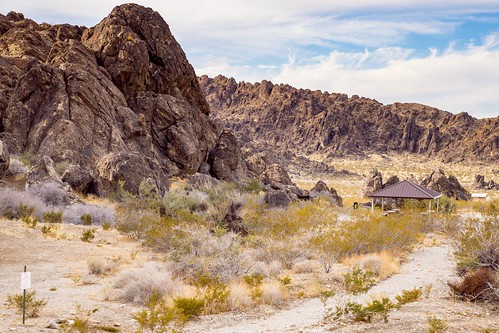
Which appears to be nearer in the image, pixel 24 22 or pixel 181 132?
pixel 181 132

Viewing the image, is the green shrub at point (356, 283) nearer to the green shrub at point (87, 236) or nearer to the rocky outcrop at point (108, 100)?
the green shrub at point (87, 236)

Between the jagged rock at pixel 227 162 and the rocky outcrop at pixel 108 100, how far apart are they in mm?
902

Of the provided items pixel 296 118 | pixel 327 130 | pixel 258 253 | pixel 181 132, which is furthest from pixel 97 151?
pixel 296 118

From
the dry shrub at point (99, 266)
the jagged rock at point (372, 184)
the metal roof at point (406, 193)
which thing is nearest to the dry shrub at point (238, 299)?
the dry shrub at point (99, 266)

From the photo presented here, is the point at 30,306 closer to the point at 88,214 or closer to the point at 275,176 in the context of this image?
the point at 88,214

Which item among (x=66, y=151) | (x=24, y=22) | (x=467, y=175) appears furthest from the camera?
(x=467, y=175)

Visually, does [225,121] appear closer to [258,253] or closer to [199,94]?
[199,94]

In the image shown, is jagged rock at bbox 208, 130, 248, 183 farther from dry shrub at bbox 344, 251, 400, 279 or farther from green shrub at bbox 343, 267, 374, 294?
green shrub at bbox 343, 267, 374, 294

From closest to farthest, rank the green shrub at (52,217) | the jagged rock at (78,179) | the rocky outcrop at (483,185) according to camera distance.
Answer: the green shrub at (52,217) < the jagged rock at (78,179) < the rocky outcrop at (483,185)

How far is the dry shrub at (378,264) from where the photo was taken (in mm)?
15734

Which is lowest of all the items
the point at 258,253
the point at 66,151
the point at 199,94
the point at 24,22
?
the point at 258,253

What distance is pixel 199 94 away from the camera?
49.4 metres

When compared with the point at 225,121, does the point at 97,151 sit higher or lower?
lower

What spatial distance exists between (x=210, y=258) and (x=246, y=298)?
8.25ft
